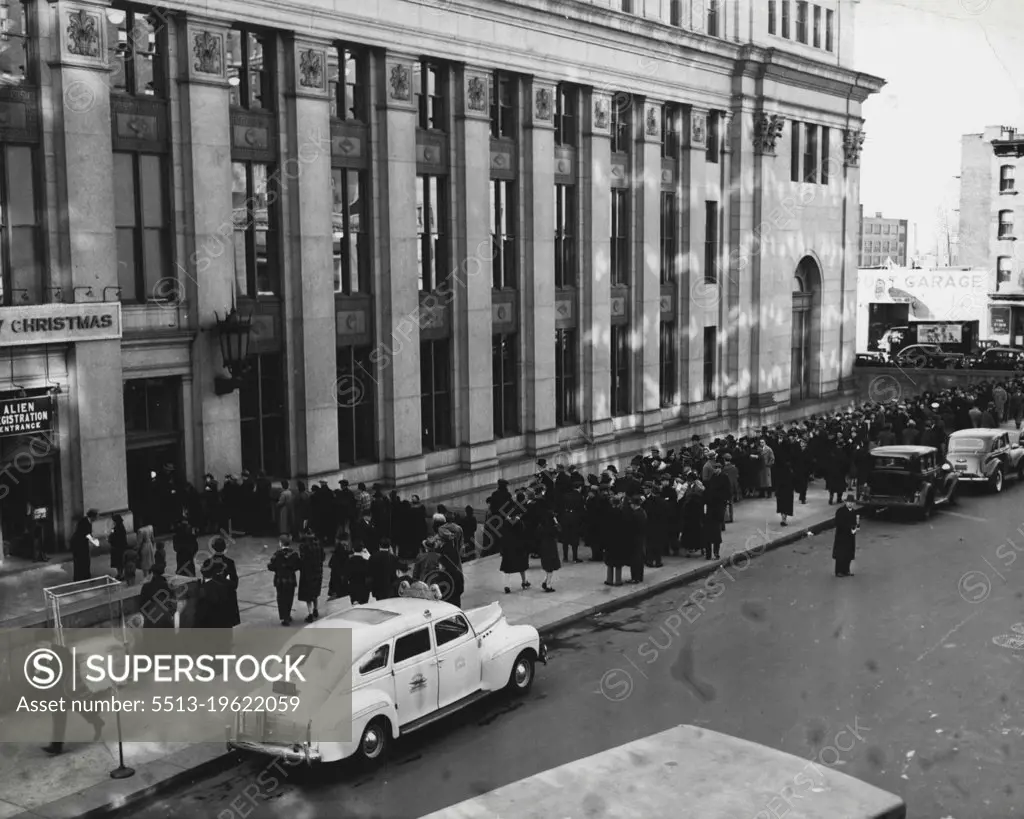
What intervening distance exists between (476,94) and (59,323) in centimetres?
1316

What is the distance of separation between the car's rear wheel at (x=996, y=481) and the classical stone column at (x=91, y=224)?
71.4 feet

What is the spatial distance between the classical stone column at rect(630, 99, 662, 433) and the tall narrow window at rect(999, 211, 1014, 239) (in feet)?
159

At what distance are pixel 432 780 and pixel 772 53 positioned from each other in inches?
1314

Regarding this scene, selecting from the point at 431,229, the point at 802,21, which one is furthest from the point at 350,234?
the point at 802,21

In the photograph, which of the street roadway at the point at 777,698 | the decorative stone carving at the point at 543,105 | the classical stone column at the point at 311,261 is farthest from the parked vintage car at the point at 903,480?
the classical stone column at the point at 311,261

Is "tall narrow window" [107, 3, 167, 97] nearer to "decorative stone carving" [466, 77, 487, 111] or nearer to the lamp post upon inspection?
the lamp post

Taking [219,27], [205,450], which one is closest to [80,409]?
[205,450]

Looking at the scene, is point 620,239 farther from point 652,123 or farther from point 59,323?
point 59,323

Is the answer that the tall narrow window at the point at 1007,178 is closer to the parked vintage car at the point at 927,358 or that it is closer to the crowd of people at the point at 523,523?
the parked vintage car at the point at 927,358

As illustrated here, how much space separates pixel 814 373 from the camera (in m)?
46.9

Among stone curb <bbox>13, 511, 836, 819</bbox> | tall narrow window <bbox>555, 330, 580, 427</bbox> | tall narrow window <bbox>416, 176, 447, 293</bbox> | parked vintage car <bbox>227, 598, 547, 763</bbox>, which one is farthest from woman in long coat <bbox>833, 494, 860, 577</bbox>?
tall narrow window <bbox>555, 330, 580, 427</bbox>

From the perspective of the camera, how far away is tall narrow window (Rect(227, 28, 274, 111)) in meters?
23.6

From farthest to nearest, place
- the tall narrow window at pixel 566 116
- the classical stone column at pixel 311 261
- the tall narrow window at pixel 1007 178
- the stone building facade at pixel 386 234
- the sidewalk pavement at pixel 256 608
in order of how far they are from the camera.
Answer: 1. the tall narrow window at pixel 1007 178
2. the tall narrow window at pixel 566 116
3. the classical stone column at pixel 311 261
4. the stone building facade at pixel 386 234
5. the sidewalk pavement at pixel 256 608

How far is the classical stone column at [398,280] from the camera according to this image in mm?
26656
